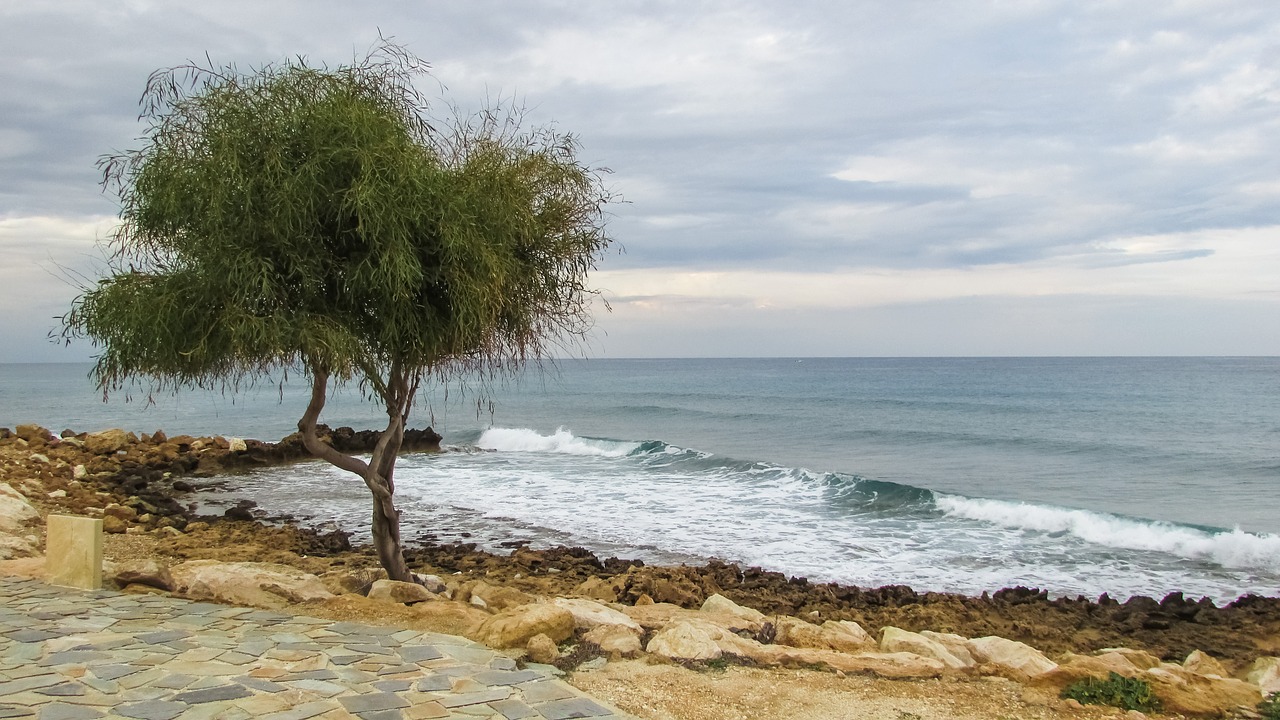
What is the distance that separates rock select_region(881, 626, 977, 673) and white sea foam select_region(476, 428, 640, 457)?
23919mm

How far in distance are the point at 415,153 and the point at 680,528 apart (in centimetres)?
1147

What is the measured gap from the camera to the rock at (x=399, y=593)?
355 inches

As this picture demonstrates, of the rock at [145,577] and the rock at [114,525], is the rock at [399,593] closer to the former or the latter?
the rock at [145,577]

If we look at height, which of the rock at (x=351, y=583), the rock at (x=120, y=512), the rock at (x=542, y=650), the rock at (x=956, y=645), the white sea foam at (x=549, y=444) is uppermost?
the rock at (x=542, y=650)

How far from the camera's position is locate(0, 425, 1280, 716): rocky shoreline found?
727cm

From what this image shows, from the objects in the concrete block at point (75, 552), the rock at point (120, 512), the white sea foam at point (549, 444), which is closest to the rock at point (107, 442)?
the rock at point (120, 512)

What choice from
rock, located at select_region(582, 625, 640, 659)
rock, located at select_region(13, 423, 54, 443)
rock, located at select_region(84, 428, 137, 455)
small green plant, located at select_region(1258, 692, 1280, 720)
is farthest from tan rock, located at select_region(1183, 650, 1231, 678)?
rock, located at select_region(13, 423, 54, 443)

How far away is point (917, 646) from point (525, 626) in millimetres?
3793

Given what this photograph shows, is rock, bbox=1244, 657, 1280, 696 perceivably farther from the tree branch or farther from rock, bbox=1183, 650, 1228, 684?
the tree branch

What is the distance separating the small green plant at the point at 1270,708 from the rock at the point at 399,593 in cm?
708

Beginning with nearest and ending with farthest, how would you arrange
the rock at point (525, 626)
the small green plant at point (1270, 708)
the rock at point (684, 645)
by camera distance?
the small green plant at point (1270, 708)
the rock at point (684, 645)
the rock at point (525, 626)

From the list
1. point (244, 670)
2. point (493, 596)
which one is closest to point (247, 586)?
point (244, 670)

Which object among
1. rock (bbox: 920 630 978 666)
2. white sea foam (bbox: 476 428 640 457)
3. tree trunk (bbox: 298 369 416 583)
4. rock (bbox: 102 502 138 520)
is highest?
tree trunk (bbox: 298 369 416 583)

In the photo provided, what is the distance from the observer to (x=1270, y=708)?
20.2 ft
